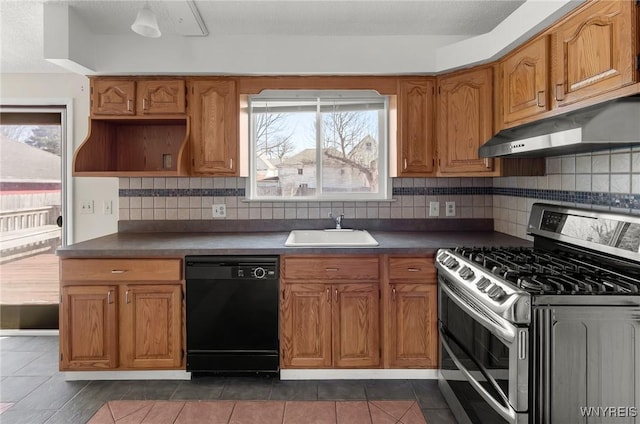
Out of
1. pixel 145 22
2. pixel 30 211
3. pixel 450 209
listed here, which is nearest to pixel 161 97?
pixel 145 22

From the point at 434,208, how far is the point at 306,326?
1397 mm

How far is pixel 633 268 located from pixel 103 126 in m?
3.33

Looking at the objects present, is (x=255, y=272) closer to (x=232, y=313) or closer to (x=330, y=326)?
(x=232, y=313)

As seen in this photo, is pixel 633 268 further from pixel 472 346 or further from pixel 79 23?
pixel 79 23

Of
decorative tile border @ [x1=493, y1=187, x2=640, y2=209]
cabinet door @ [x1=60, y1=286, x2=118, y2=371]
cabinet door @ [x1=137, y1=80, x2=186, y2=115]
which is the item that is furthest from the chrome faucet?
cabinet door @ [x1=60, y1=286, x2=118, y2=371]

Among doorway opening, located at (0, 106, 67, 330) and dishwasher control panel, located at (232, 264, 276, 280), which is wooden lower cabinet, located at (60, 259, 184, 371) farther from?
doorway opening, located at (0, 106, 67, 330)

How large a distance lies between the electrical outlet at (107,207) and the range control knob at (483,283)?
9.40ft

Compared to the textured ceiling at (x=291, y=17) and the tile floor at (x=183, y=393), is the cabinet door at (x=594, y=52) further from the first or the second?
the tile floor at (x=183, y=393)

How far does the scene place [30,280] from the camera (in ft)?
11.7

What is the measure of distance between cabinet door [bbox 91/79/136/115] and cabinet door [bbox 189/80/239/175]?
16.7 inches

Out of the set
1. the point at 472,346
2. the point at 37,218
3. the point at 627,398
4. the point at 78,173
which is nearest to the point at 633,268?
the point at 627,398

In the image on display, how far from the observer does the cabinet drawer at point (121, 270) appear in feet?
8.27

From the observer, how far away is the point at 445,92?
9.36ft

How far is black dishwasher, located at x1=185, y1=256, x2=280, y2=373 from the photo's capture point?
8.27 ft
